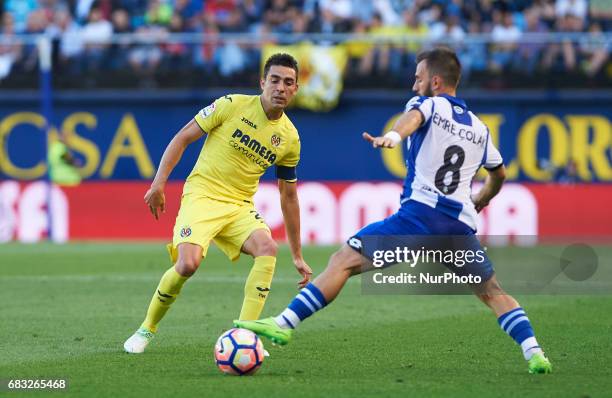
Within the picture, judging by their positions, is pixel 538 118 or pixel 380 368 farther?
pixel 538 118

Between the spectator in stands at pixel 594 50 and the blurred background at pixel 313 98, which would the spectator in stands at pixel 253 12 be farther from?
the spectator in stands at pixel 594 50

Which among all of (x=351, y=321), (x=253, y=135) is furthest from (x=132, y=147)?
(x=253, y=135)

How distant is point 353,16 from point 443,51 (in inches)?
598

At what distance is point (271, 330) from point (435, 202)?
1352 millimetres

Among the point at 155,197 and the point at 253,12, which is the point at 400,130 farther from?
the point at 253,12

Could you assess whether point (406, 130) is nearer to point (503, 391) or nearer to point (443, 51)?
point (443, 51)

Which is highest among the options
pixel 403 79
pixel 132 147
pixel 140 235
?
pixel 403 79

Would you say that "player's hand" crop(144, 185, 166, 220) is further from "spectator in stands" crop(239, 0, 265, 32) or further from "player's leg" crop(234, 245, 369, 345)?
"spectator in stands" crop(239, 0, 265, 32)

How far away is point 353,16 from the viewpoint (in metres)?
22.9

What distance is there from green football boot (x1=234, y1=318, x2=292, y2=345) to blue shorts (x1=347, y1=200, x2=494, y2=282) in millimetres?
709

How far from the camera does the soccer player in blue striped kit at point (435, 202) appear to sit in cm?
766

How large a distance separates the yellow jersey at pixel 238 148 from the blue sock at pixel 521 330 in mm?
2059

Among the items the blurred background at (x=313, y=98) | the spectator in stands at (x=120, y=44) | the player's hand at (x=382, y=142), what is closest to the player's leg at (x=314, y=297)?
the player's hand at (x=382, y=142)

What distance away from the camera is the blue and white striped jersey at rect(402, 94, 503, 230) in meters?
7.76
